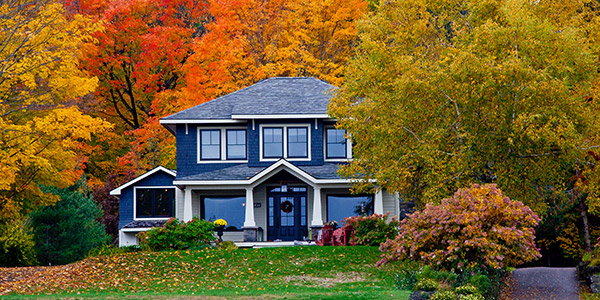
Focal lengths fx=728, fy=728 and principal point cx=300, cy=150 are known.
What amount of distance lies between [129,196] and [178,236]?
370 inches

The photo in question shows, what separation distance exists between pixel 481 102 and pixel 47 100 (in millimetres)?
14304

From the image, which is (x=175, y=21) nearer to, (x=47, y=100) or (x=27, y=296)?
(x=47, y=100)

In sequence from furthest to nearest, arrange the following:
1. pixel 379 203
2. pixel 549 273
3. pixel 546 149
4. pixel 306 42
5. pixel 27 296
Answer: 1. pixel 306 42
2. pixel 379 203
3. pixel 549 273
4. pixel 546 149
5. pixel 27 296

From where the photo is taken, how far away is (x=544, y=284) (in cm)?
2158

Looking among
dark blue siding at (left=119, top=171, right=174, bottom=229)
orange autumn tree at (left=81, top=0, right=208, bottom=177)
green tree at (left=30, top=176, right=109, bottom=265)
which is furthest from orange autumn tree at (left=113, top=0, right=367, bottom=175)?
green tree at (left=30, top=176, right=109, bottom=265)

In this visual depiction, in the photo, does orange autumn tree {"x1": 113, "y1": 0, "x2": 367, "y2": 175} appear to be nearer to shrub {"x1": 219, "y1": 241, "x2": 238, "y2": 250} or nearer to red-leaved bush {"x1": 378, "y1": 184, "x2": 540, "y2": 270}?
shrub {"x1": 219, "y1": 241, "x2": 238, "y2": 250}

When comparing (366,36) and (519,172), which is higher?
(366,36)

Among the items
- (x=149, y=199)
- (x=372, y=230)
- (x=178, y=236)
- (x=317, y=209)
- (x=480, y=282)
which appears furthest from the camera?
(x=149, y=199)

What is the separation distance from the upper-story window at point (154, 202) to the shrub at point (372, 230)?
10.4 metres

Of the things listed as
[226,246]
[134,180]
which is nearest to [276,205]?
[226,246]

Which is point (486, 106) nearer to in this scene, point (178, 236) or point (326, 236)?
point (326, 236)

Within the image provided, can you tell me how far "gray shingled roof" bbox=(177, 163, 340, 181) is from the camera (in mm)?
29219

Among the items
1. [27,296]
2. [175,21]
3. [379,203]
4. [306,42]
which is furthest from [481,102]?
[175,21]

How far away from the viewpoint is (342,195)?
1214 inches
